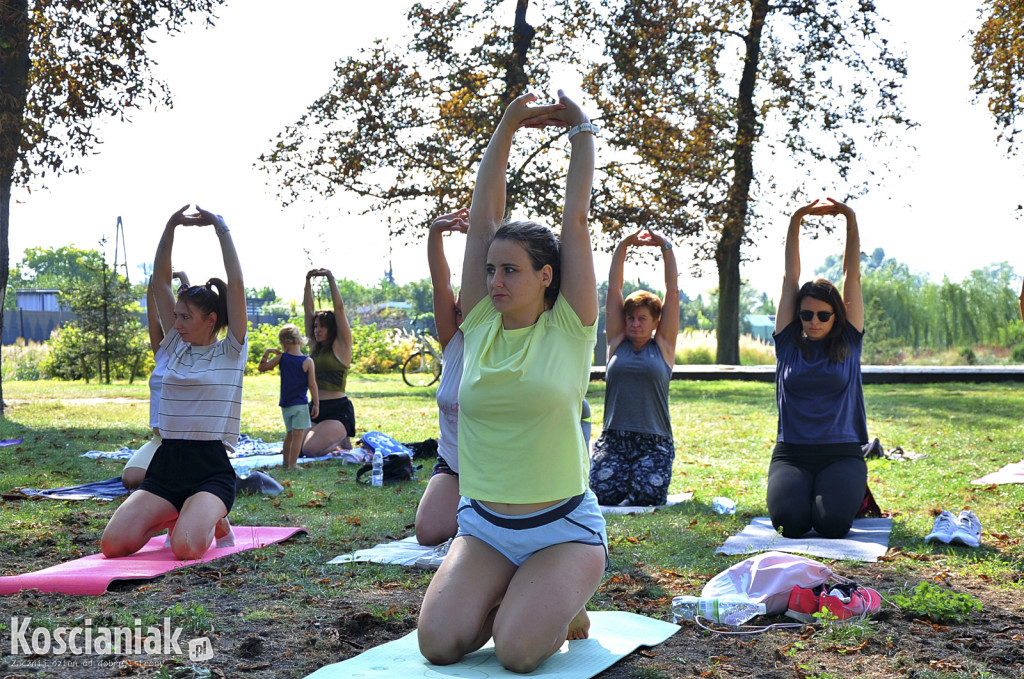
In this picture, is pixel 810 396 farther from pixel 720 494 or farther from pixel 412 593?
pixel 412 593

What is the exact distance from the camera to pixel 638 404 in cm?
711

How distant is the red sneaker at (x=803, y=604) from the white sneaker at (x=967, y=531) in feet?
5.77

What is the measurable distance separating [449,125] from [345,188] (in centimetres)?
281

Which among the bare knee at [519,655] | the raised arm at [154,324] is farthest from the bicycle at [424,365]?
the bare knee at [519,655]

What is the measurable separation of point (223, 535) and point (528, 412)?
2.84 metres

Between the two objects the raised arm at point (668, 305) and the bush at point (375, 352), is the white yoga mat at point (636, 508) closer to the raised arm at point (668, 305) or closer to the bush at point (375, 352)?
the raised arm at point (668, 305)

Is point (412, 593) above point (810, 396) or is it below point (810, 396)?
below

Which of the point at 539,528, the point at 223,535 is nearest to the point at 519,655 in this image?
the point at 539,528

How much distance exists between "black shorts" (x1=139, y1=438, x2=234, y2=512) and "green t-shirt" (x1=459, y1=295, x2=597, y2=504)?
233 cm

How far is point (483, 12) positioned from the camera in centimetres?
2075

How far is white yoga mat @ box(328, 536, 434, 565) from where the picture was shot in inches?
204

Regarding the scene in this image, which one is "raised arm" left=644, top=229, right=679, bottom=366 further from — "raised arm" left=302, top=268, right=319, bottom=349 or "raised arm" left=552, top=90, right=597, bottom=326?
"raised arm" left=302, top=268, right=319, bottom=349

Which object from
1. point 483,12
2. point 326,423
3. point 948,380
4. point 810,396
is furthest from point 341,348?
point 948,380

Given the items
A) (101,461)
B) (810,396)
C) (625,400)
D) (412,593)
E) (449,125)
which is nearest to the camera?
(412,593)
